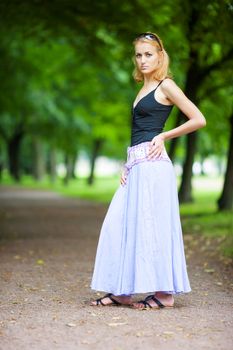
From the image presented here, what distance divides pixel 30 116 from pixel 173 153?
64.4 ft

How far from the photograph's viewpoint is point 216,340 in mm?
4902

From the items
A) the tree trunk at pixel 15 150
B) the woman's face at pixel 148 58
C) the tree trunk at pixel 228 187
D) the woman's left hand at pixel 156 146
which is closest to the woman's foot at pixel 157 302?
the woman's left hand at pixel 156 146

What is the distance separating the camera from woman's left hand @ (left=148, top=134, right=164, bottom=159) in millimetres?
5965

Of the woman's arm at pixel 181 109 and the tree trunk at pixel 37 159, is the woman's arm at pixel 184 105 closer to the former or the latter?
the woman's arm at pixel 181 109

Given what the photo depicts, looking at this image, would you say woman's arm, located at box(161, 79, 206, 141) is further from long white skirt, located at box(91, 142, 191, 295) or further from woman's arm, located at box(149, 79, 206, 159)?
long white skirt, located at box(91, 142, 191, 295)

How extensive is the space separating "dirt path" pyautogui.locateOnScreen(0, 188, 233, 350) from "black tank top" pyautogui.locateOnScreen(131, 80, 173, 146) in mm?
1480

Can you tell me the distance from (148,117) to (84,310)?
1.70 m

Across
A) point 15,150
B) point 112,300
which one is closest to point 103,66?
point 112,300

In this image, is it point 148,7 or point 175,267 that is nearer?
point 175,267

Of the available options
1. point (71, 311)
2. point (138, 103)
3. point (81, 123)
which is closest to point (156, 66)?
point (138, 103)

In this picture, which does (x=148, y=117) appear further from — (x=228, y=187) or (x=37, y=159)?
(x=37, y=159)

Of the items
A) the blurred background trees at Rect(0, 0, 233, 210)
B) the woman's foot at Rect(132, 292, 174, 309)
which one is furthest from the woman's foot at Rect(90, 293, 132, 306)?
the blurred background trees at Rect(0, 0, 233, 210)

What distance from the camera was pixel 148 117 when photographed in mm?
6027

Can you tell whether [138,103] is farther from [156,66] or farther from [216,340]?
[216,340]
